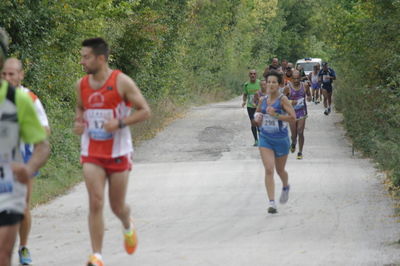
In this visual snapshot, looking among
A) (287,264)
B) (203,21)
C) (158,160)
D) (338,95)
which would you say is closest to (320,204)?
(287,264)

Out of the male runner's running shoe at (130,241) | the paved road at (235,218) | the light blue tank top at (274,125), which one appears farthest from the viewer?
the light blue tank top at (274,125)

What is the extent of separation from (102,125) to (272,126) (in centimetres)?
501

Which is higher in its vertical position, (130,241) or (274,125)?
(274,125)

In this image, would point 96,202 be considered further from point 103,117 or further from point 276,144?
point 276,144

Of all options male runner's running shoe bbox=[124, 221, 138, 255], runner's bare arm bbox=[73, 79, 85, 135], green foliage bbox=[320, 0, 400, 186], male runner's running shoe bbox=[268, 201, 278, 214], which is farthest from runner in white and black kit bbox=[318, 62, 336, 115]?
runner's bare arm bbox=[73, 79, 85, 135]

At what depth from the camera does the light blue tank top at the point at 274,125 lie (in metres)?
12.8

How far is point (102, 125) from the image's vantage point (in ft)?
26.6

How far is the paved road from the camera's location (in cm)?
951

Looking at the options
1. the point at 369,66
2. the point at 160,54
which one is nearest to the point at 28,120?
the point at 369,66

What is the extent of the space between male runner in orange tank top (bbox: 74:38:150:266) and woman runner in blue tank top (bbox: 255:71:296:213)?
475 centimetres

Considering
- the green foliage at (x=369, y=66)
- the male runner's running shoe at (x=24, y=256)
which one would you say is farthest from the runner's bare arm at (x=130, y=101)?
the green foliage at (x=369, y=66)

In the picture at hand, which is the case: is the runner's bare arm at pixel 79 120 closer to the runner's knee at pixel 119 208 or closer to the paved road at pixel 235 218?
the runner's knee at pixel 119 208

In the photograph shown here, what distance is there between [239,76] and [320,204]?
42762mm

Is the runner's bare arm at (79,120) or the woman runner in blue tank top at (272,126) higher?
the runner's bare arm at (79,120)
